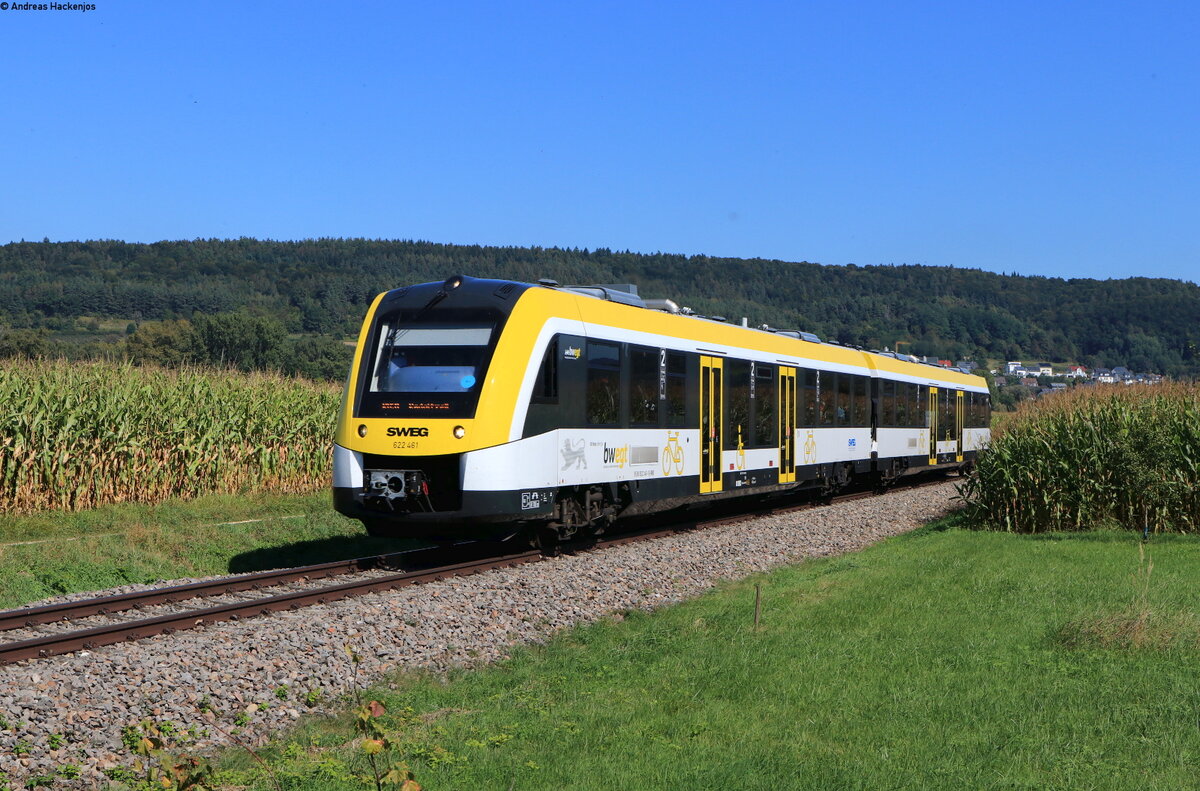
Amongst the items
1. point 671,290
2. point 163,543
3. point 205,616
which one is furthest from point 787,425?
point 671,290

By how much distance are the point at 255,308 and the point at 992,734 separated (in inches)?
3775

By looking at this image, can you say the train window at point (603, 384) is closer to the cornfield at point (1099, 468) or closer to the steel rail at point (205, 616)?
the steel rail at point (205, 616)

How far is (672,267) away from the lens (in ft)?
493

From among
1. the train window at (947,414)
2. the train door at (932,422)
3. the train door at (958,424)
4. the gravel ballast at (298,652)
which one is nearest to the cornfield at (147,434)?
the gravel ballast at (298,652)

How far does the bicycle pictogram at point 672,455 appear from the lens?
56.5ft

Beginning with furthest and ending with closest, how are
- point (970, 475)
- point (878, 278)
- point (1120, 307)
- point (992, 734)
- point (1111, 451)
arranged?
point (878, 278)
point (1120, 307)
point (970, 475)
point (1111, 451)
point (992, 734)

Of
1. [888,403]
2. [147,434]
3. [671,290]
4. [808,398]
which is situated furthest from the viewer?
[671,290]

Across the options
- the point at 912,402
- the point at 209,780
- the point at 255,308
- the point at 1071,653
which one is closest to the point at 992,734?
the point at 1071,653

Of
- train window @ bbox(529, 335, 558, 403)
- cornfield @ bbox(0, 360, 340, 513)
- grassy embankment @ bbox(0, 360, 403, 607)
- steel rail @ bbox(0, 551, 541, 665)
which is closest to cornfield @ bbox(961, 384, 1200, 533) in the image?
train window @ bbox(529, 335, 558, 403)

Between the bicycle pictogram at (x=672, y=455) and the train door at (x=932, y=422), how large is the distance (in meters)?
17.3

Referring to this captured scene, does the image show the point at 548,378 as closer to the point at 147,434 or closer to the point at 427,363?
the point at 427,363

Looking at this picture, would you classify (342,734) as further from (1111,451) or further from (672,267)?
(672,267)

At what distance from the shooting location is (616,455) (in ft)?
52.1

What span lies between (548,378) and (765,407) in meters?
7.76
